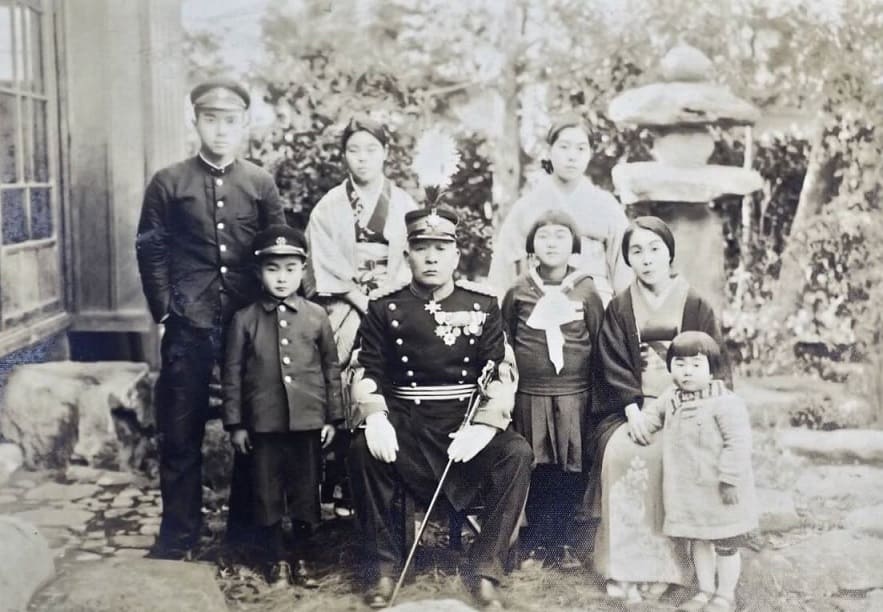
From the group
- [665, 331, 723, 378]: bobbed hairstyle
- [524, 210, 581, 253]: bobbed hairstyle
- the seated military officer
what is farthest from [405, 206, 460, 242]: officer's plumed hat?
[665, 331, 723, 378]: bobbed hairstyle

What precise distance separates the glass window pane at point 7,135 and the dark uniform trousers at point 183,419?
0.68 metres

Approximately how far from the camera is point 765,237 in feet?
10.2

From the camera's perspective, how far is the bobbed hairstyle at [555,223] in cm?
296

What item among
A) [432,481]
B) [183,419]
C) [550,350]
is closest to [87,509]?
[183,419]

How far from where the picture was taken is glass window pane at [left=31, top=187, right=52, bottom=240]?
9.53ft

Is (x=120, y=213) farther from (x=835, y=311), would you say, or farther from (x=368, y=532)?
(x=835, y=311)

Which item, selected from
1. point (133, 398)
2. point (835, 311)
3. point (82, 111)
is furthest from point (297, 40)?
point (835, 311)

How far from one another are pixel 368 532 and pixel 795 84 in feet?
6.64

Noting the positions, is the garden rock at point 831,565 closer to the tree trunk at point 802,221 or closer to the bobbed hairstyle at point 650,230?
the tree trunk at point 802,221

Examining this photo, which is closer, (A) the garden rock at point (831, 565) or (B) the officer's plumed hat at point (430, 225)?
(B) the officer's plumed hat at point (430, 225)

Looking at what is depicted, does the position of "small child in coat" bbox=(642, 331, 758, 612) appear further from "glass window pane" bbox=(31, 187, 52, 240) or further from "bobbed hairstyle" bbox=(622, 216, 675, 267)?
"glass window pane" bbox=(31, 187, 52, 240)

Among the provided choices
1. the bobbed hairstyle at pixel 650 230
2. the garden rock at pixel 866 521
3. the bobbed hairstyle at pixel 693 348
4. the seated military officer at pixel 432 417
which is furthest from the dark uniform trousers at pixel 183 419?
the garden rock at pixel 866 521

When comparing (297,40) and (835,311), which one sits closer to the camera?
(297,40)

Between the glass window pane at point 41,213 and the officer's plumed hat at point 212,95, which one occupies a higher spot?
the officer's plumed hat at point 212,95
